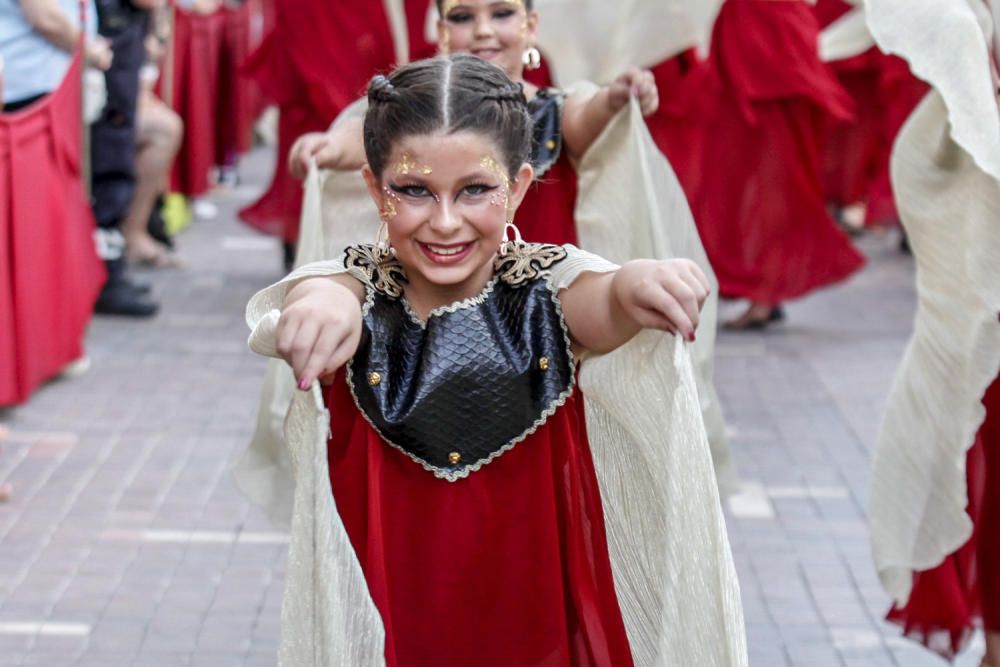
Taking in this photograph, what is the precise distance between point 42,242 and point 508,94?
4117mm

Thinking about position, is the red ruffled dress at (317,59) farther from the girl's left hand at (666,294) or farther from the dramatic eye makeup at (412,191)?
the girl's left hand at (666,294)

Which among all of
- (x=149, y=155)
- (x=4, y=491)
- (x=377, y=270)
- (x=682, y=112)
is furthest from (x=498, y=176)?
(x=149, y=155)

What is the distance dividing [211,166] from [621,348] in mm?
9977

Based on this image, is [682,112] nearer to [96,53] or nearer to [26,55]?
[96,53]

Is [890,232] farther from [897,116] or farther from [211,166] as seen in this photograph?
[211,166]

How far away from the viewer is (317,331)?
91.0 inches

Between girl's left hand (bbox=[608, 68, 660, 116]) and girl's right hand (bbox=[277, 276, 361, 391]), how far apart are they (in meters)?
1.63

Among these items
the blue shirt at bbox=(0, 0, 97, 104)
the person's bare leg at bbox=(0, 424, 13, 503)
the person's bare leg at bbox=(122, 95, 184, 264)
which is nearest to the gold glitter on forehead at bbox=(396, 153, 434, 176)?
the person's bare leg at bbox=(0, 424, 13, 503)

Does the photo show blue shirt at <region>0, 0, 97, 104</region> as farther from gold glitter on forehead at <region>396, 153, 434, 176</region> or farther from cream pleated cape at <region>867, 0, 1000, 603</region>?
gold glitter on forehead at <region>396, 153, 434, 176</region>

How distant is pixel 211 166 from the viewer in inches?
483

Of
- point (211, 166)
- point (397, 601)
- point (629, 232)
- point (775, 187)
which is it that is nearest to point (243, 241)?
point (211, 166)

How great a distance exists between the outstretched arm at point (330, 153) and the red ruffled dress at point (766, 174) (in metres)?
4.07

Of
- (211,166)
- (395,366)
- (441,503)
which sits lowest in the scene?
(211,166)

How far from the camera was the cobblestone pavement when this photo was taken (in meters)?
4.30
